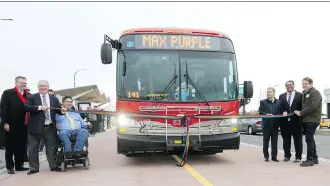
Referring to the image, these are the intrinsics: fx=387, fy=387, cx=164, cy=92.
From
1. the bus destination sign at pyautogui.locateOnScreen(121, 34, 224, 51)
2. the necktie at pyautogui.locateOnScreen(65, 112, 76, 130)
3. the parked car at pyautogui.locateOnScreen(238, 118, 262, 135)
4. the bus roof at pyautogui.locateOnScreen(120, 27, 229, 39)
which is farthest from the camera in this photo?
the parked car at pyautogui.locateOnScreen(238, 118, 262, 135)

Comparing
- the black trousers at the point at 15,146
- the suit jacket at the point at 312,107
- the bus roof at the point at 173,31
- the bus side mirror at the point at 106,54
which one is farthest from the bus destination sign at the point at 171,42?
the black trousers at the point at 15,146

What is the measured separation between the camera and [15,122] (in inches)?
320

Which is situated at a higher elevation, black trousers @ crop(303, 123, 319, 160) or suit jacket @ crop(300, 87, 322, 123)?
suit jacket @ crop(300, 87, 322, 123)

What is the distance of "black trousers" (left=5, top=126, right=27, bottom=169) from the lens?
8.02m

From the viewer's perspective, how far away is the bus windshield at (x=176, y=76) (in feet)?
28.3

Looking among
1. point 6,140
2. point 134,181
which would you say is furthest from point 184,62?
point 6,140

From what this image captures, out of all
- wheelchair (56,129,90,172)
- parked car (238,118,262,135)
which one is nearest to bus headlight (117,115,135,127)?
wheelchair (56,129,90,172)

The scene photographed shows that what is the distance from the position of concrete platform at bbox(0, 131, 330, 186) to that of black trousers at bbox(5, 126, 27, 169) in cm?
41

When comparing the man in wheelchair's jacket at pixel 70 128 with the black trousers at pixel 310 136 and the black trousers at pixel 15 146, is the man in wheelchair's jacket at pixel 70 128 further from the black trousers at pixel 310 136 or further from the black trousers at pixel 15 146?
the black trousers at pixel 310 136

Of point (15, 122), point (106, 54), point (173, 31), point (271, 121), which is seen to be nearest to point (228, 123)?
point (271, 121)

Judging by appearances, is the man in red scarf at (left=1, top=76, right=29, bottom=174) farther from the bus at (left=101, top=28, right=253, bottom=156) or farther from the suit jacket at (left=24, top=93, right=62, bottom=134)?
the bus at (left=101, top=28, right=253, bottom=156)

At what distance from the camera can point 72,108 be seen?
899 centimetres

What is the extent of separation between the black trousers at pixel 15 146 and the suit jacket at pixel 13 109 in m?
0.08

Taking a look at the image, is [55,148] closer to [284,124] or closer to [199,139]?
[199,139]
